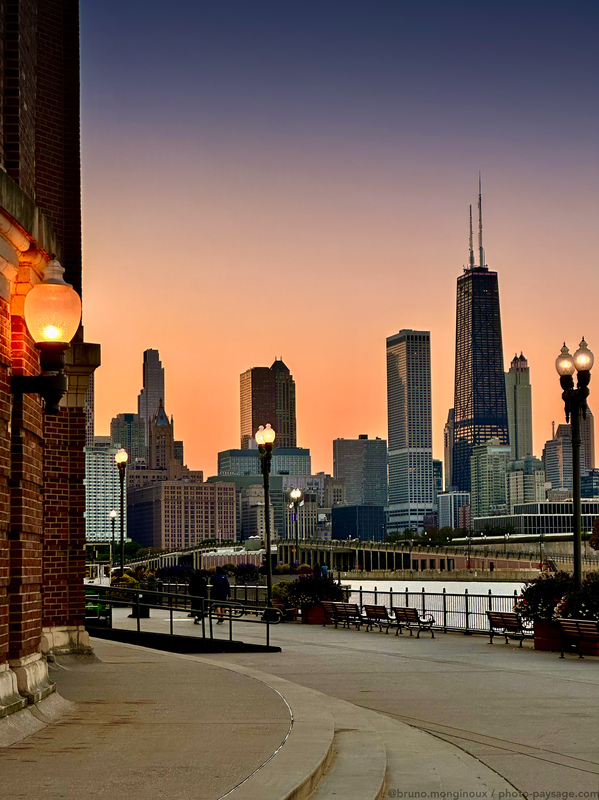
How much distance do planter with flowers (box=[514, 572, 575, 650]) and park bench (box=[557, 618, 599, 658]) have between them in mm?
1378

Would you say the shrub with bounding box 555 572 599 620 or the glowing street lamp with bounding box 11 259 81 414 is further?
the shrub with bounding box 555 572 599 620

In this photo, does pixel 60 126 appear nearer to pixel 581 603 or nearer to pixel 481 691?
pixel 481 691

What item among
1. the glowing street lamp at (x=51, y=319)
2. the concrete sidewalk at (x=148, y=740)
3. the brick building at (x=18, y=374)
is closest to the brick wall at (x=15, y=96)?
the brick building at (x=18, y=374)

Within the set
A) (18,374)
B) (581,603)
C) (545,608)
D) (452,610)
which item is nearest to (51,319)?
(18,374)

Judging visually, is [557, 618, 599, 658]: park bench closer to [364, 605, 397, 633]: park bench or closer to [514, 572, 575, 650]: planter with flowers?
[514, 572, 575, 650]: planter with flowers

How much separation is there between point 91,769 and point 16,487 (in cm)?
306

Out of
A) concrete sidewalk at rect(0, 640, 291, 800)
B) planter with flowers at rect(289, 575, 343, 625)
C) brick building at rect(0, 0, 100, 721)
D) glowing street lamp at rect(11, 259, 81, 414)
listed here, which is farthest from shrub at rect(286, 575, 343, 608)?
glowing street lamp at rect(11, 259, 81, 414)

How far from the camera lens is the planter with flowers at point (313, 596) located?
35.6 metres

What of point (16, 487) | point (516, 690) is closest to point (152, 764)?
point (16, 487)

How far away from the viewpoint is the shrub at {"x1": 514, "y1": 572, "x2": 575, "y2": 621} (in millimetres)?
25516

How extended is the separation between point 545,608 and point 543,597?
10.6 inches

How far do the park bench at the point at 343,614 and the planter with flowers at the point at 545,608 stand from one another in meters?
8.25

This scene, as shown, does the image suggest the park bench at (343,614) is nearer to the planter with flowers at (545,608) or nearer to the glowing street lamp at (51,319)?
the planter with flowers at (545,608)

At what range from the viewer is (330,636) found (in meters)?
30.1
